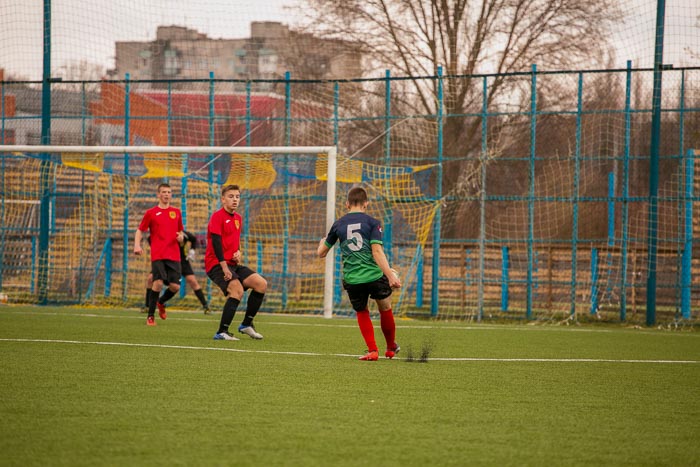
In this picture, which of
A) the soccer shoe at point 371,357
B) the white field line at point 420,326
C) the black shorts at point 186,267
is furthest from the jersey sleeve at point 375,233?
the black shorts at point 186,267

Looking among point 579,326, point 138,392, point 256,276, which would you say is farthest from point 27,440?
point 579,326

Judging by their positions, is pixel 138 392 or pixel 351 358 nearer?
pixel 138 392

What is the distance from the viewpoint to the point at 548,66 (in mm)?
24188

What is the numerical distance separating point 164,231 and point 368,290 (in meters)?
5.40

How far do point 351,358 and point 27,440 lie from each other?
15.0 feet

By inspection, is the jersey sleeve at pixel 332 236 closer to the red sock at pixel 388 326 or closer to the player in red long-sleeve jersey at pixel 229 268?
the red sock at pixel 388 326

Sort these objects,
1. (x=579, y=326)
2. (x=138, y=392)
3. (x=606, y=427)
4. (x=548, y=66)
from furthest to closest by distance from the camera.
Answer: (x=548, y=66) → (x=579, y=326) → (x=138, y=392) → (x=606, y=427)

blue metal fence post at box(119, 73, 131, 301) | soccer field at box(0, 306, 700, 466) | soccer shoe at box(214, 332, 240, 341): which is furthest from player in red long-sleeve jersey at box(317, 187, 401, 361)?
blue metal fence post at box(119, 73, 131, 301)

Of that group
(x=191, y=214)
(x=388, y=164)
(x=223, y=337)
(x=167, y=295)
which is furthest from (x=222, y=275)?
(x=191, y=214)

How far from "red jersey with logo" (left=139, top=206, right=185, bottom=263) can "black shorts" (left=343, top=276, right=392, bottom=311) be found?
5.21 metres

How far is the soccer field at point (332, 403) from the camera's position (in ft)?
15.2

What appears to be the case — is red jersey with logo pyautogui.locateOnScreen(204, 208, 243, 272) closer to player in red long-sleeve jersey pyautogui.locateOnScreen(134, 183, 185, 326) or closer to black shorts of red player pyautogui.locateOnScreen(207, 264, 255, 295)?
black shorts of red player pyautogui.locateOnScreen(207, 264, 255, 295)

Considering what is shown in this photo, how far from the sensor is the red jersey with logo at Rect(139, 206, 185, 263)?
13.2 meters

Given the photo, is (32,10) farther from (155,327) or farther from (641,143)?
(641,143)
